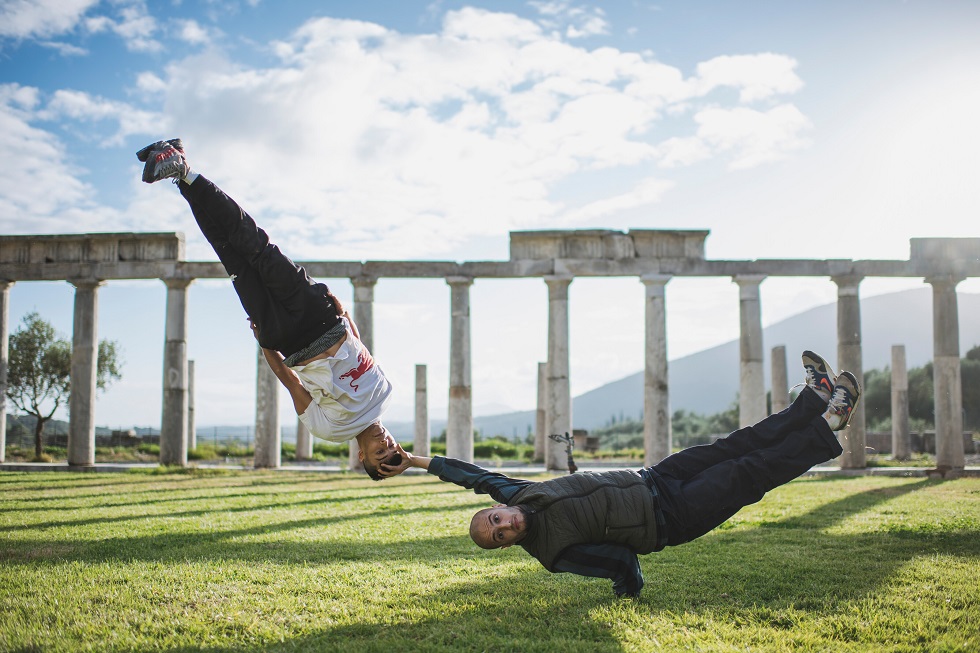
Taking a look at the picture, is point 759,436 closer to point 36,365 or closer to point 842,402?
point 842,402

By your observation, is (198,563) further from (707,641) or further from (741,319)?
(741,319)

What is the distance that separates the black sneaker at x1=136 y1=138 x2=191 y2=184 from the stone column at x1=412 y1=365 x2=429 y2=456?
18.2 metres

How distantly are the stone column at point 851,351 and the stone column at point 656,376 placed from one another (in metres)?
4.94

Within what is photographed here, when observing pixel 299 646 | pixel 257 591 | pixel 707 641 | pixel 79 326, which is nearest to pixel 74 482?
pixel 79 326

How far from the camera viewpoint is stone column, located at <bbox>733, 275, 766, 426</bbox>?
21.9m

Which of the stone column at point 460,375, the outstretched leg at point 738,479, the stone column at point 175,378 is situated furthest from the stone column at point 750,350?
the stone column at point 175,378

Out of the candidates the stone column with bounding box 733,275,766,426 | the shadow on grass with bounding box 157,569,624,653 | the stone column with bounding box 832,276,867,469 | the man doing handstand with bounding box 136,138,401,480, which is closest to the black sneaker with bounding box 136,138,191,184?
the man doing handstand with bounding box 136,138,401,480

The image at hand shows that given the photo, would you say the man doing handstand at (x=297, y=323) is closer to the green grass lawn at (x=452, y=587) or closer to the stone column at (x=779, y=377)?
the green grass lawn at (x=452, y=587)

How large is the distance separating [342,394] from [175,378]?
1811cm

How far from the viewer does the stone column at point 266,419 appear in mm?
23109

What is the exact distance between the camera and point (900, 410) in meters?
27.9

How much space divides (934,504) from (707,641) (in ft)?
29.3

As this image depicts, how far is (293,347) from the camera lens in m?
6.60

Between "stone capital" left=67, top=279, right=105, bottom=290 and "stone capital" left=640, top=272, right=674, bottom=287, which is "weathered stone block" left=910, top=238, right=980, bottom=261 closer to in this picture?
"stone capital" left=640, top=272, right=674, bottom=287
